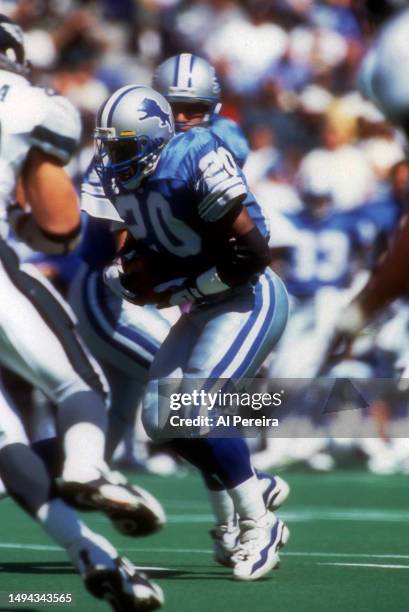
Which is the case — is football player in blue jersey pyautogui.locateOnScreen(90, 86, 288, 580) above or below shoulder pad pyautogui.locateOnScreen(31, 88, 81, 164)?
below

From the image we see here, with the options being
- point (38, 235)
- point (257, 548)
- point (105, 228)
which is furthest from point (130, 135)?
point (257, 548)

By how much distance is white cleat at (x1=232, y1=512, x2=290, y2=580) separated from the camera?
155 inches

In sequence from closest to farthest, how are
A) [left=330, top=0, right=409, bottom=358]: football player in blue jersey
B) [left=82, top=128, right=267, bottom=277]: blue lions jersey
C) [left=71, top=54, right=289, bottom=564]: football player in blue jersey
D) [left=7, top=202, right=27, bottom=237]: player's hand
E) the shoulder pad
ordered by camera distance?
[left=330, top=0, right=409, bottom=358]: football player in blue jersey
[left=82, top=128, right=267, bottom=277]: blue lions jersey
the shoulder pad
[left=7, top=202, right=27, bottom=237]: player's hand
[left=71, top=54, right=289, bottom=564]: football player in blue jersey

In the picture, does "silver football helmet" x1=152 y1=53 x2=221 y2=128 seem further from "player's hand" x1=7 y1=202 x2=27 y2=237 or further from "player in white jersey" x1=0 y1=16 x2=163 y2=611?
"player's hand" x1=7 y1=202 x2=27 y2=237

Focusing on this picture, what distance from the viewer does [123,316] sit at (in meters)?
4.43

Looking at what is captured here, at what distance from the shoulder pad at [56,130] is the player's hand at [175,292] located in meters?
0.42

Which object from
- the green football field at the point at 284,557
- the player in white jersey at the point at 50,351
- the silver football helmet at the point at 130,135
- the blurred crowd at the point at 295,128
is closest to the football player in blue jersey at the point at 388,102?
the player in white jersey at the point at 50,351

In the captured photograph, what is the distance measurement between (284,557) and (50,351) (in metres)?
1.25

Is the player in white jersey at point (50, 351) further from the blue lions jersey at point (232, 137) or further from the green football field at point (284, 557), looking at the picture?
the blue lions jersey at point (232, 137)

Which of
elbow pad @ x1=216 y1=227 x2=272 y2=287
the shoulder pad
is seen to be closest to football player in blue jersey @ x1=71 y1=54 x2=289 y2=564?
the shoulder pad

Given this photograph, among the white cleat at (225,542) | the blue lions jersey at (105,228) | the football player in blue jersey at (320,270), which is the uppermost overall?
the blue lions jersey at (105,228)

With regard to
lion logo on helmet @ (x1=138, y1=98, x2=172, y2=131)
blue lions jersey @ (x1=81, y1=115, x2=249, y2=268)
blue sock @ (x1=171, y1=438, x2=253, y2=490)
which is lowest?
blue sock @ (x1=171, y1=438, x2=253, y2=490)

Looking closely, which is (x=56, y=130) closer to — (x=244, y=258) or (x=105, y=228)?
(x=244, y=258)

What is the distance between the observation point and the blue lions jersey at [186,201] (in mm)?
3658
